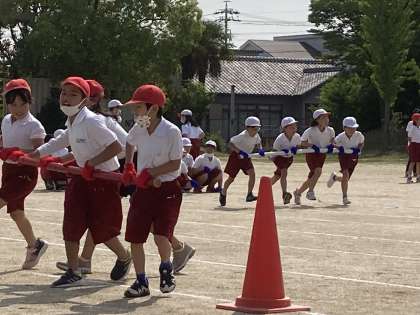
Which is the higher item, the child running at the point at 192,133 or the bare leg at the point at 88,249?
the child running at the point at 192,133

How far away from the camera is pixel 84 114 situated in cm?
1053

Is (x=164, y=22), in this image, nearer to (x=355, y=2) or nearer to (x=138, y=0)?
(x=138, y=0)

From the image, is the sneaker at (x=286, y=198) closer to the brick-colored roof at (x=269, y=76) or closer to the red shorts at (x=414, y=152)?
the red shorts at (x=414, y=152)

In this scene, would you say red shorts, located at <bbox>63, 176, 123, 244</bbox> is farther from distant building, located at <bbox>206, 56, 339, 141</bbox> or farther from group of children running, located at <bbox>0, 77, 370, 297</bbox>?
distant building, located at <bbox>206, 56, 339, 141</bbox>

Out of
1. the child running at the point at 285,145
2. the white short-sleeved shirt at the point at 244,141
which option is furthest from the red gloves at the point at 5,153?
the child running at the point at 285,145

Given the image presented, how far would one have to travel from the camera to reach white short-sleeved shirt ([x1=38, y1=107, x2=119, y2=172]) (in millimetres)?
10453

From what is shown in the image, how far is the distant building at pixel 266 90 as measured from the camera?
258 feet

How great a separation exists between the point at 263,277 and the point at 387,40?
4783 cm

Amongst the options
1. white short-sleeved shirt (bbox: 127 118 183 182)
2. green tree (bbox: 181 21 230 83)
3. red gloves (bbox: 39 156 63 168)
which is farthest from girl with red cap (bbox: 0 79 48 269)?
green tree (bbox: 181 21 230 83)

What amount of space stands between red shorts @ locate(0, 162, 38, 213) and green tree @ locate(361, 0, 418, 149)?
45.5 meters

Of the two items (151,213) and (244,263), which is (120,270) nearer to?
(151,213)

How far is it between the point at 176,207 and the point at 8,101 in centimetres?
238

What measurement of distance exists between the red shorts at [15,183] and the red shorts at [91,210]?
115cm

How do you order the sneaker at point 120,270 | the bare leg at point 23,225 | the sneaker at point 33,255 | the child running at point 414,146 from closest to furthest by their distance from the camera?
the sneaker at point 120,270 < the sneaker at point 33,255 < the bare leg at point 23,225 < the child running at point 414,146
